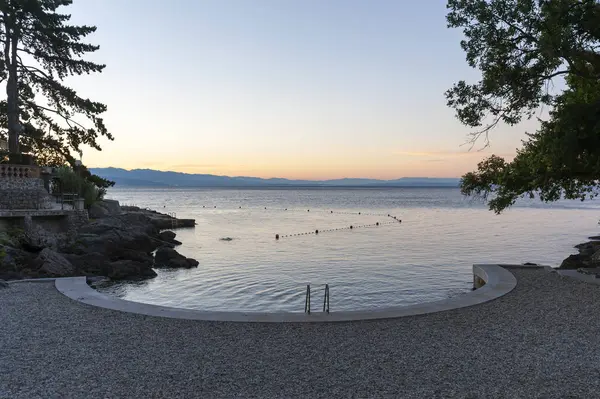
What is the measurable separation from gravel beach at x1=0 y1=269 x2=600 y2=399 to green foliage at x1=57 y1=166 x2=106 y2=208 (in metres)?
25.8

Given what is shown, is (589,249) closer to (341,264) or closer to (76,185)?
(341,264)

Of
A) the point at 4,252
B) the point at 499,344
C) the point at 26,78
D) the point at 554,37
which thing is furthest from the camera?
the point at 26,78

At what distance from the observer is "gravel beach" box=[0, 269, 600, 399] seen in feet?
21.6

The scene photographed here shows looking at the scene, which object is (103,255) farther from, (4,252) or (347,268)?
(347,268)

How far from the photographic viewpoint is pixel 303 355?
8039 millimetres

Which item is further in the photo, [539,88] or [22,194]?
[22,194]

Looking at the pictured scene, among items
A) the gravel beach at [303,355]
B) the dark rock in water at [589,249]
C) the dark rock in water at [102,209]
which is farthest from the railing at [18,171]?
the dark rock in water at [589,249]

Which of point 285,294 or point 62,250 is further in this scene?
point 62,250

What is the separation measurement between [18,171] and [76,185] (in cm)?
862

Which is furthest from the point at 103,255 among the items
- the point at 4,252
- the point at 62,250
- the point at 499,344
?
the point at 499,344

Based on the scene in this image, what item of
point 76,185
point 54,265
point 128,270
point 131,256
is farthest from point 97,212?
point 54,265

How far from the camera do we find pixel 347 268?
27.9m

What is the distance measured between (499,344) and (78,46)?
33675 mm

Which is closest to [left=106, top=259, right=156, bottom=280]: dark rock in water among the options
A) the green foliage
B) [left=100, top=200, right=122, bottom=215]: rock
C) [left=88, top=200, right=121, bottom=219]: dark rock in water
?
[left=88, top=200, right=121, bottom=219]: dark rock in water
